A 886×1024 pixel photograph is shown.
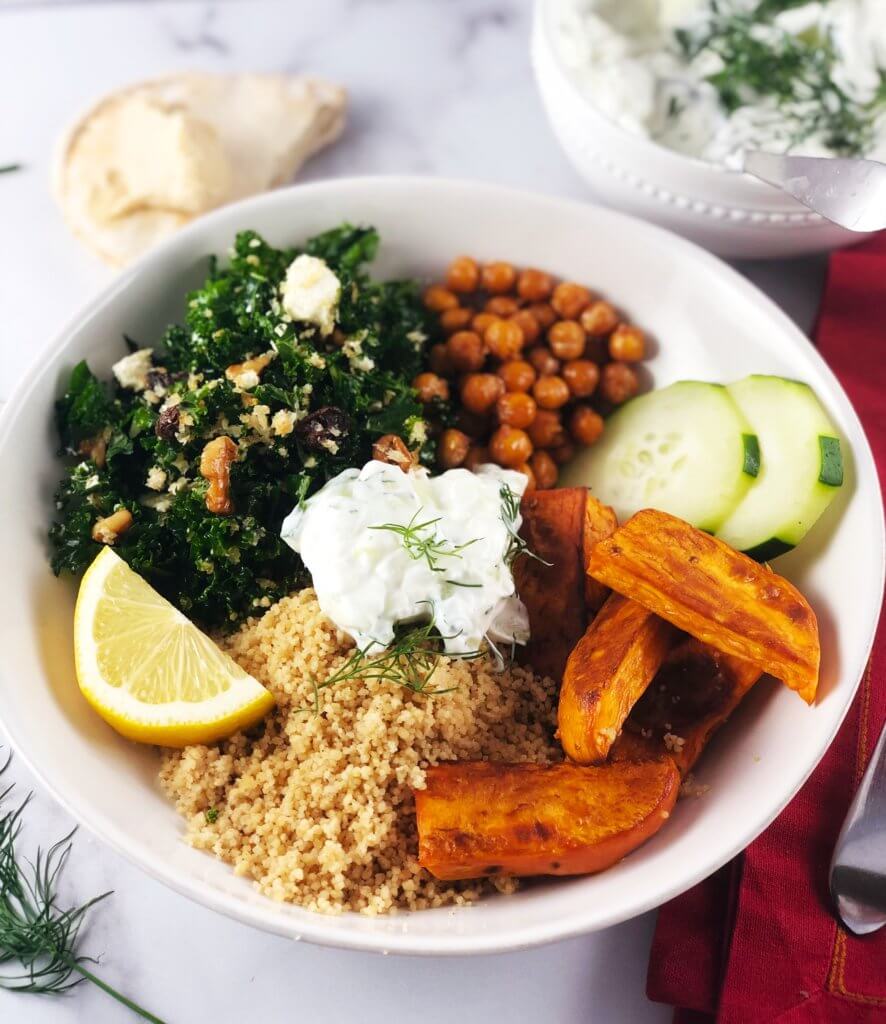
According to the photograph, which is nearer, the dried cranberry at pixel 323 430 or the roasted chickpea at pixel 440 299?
the dried cranberry at pixel 323 430

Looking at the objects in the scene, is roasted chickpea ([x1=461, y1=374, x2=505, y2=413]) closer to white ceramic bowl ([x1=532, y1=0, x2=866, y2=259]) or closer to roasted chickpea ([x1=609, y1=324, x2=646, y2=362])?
roasted chickpea ([x1=609, y1=324, x2=646, y2=362])

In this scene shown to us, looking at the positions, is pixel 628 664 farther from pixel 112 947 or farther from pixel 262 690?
pixel 112 947

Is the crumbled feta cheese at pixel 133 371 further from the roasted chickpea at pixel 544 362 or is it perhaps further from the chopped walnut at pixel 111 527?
the roasted chickpea at pixel 544 362

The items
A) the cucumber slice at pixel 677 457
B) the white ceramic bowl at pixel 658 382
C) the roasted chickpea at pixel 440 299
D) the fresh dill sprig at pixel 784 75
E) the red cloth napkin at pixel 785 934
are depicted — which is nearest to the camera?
the white ceramic bowl at pixel 658 382

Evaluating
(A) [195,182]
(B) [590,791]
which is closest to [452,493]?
(B) [590,791]

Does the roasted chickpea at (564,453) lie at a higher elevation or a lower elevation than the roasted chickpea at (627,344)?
lower

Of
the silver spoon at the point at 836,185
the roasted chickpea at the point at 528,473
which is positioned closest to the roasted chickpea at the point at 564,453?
the roasted chickpea at the point at 528,473
